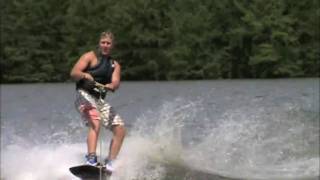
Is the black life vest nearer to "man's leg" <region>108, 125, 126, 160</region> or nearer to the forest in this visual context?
"man's leg" <region>108, 125, 126, 160</region>

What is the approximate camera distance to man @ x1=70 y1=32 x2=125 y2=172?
8.96m

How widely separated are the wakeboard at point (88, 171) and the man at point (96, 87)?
0.59 ft

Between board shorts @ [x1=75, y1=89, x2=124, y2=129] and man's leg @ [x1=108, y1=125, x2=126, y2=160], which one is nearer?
board shorts @ [x1=75, y1=89, x2=124, y2=129]

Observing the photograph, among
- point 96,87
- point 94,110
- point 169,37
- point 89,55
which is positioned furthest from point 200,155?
point 169,37

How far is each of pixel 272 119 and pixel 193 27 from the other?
136 ft

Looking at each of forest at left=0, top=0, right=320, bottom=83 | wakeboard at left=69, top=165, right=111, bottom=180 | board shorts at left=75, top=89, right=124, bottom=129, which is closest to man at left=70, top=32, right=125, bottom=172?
board shorts at left=75, top=89, right=124, bottom=129

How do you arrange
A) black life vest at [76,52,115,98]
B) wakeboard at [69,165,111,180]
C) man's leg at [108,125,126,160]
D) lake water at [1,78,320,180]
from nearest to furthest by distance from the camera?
wakeboard at [69,165,111,180], black life vest at [76,52,115,98], man's leg at [108,125,126,160], lake water at [1,78,320,180]

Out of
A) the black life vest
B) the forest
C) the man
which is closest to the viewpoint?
the man

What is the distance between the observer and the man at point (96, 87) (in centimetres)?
896

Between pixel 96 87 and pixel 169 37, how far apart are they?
172 feet

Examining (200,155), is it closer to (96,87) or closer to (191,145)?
(191,145)

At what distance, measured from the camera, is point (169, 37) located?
201 ft

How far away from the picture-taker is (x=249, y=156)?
12859mm

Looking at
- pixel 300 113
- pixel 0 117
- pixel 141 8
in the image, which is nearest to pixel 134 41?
pixel 141 8
